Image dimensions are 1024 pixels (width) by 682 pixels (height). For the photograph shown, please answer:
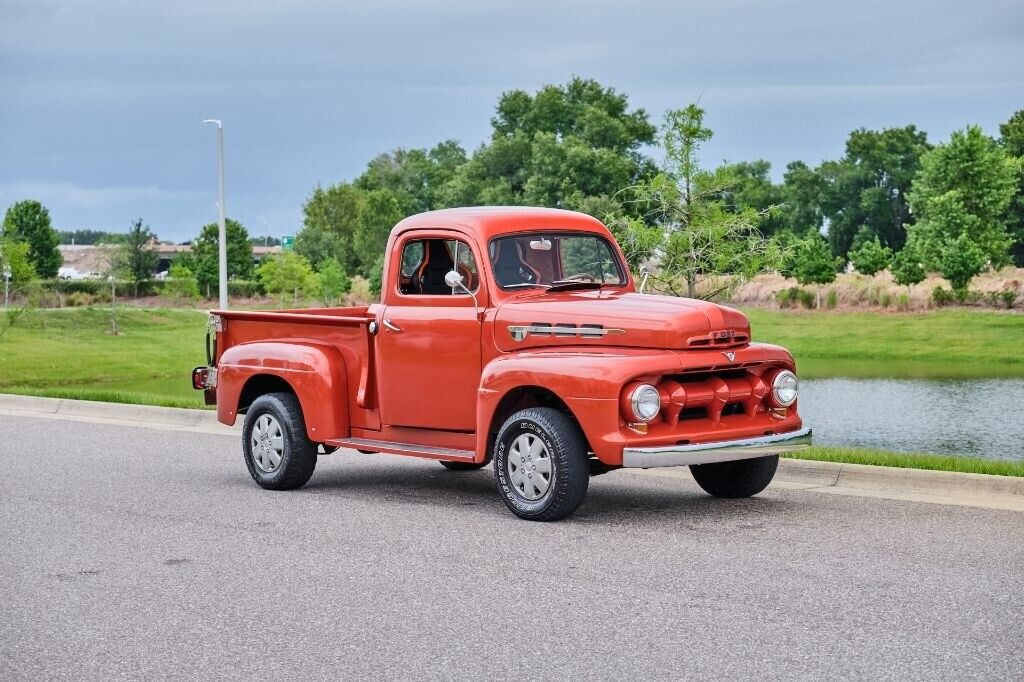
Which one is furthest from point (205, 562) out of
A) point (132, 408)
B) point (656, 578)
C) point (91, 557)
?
point (132, 408)

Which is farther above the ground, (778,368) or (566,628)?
(778,368)

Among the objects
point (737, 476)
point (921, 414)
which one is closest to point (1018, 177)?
point (921, 414)

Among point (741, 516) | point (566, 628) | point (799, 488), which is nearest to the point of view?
point (566, 628)

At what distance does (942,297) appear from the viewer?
59656 millimetres

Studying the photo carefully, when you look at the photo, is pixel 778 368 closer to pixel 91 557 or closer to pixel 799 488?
pixel 799 488

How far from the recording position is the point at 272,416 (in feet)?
37.4

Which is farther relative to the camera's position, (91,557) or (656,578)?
(91,557)

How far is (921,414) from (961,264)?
35.0m

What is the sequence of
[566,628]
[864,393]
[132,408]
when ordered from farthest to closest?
[864,393] < [132,408] < [566,628]

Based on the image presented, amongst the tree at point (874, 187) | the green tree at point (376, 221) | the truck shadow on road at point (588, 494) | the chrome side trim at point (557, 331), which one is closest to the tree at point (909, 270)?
the tree at point (874, 187)

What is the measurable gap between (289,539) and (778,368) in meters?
3.70

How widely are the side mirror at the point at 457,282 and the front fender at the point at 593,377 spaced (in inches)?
30.4

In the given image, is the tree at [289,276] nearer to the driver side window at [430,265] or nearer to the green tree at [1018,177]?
the green tree at [1018,177]

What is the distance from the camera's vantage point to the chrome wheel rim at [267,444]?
11.4 meters
